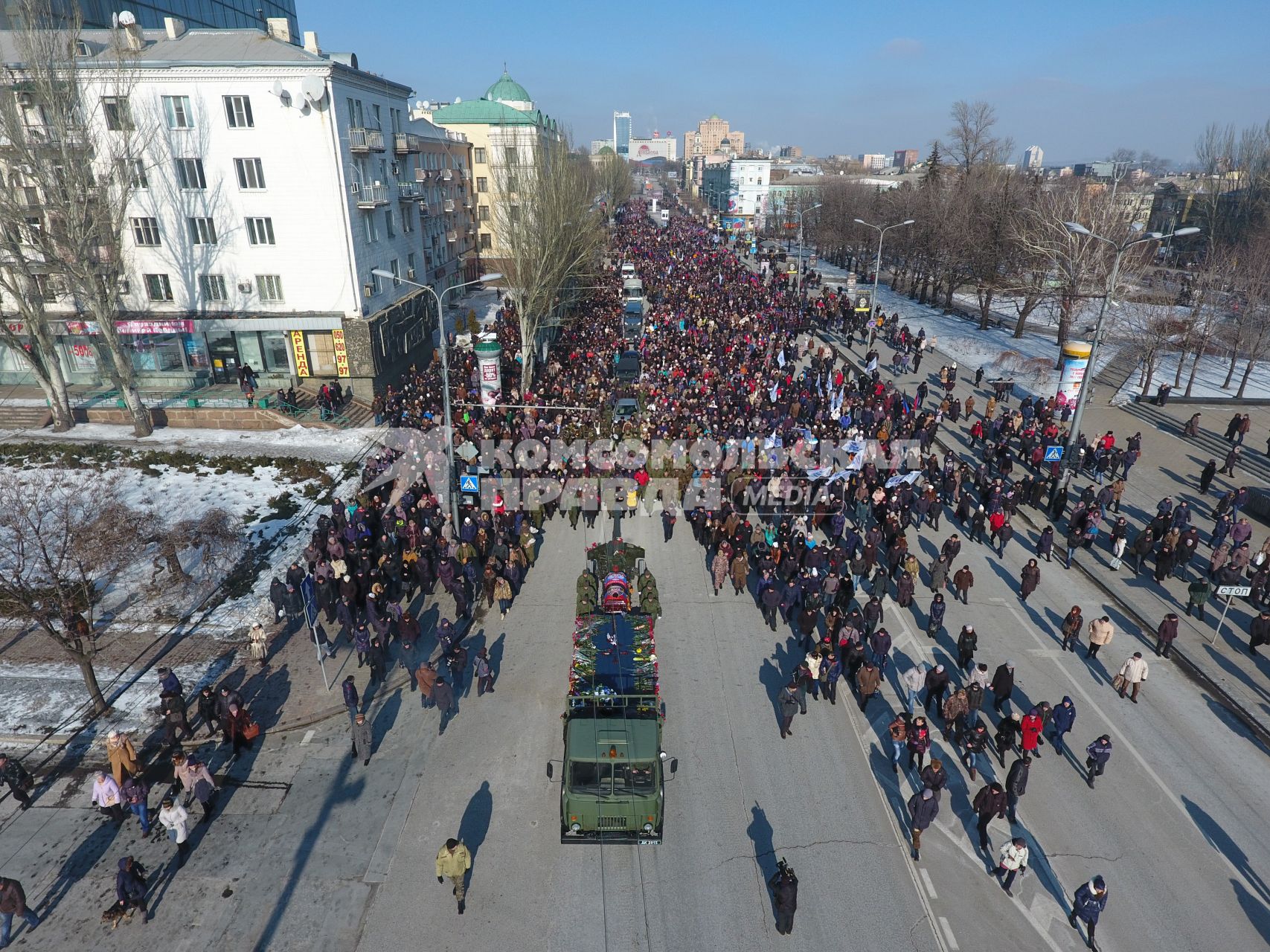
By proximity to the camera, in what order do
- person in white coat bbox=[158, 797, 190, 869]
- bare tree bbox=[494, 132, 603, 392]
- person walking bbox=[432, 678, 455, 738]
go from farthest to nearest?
bare tree bbox=[494, 132, 603, 392] < person walking bbox=[432, 678, 455, 738] < person in white coat bbox=[158, 797, 190, 869]

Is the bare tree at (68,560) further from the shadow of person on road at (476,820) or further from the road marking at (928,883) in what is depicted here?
the road marking at (928,883)

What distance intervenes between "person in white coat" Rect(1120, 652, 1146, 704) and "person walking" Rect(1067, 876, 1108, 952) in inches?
225

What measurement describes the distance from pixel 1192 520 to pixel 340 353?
31.9 metres

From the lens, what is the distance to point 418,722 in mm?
13336

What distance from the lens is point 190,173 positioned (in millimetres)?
29250

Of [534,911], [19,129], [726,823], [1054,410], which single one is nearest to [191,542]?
[534,911]

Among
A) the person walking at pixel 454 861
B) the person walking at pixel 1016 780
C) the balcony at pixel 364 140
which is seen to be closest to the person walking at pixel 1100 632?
the person walking at pixel 1016 780

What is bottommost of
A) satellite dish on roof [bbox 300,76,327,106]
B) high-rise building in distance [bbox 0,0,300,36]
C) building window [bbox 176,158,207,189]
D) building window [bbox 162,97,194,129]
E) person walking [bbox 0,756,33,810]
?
person walking [bbox 0,756,33,810]

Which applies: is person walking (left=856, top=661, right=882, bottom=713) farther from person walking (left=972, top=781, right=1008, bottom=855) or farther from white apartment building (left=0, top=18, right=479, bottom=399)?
white apartment building (left=0, top=18, right=479, bottom=399)

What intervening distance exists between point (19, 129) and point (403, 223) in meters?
17.2

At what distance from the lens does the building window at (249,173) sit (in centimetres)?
2947

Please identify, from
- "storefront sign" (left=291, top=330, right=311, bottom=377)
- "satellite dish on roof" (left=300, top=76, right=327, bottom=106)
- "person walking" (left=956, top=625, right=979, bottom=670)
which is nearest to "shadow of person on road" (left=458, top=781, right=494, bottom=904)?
"person walking" (left=956, top=625, right=979, bottom=670)

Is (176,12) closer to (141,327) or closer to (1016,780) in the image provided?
(141,327)

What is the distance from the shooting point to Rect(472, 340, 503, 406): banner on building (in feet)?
87.1
